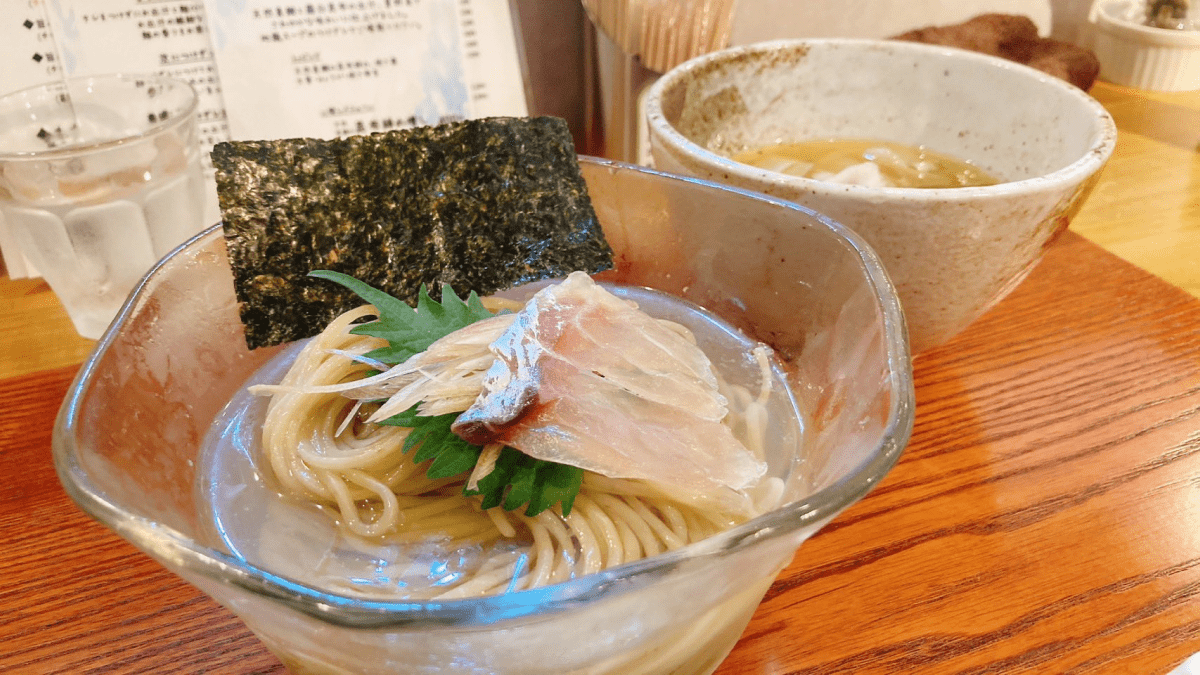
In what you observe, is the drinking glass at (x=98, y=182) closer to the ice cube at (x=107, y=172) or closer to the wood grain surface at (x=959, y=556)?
the ice cube at (x=107, y=172)

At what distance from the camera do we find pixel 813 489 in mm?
644

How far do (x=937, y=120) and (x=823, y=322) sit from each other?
0.67m

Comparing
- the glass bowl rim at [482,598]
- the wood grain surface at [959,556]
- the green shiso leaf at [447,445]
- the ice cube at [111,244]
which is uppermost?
the glass bowl rim at [482,598]

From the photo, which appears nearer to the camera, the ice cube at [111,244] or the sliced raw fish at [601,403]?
the sliced raw fish at [601,403]

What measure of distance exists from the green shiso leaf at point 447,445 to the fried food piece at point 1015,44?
1.70m

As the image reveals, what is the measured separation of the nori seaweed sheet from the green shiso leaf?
99 mm

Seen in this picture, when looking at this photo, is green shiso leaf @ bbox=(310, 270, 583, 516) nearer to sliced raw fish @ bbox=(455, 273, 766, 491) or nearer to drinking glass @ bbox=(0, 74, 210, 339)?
sliced raw fish @ bbox=(455, 273, 766, 491)

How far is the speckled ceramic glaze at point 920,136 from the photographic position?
883mm

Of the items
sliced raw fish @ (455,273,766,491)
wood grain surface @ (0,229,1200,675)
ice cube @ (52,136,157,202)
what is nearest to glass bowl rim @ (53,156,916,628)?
sliced raw fish @ (455,273,766,491)

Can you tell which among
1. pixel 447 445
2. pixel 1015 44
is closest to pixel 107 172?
pixel 447 445

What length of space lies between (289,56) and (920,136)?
1.17m

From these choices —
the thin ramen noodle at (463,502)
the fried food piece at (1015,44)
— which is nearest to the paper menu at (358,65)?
the thin ramen noodle at (463,502)

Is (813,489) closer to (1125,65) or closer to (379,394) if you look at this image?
(379,394)

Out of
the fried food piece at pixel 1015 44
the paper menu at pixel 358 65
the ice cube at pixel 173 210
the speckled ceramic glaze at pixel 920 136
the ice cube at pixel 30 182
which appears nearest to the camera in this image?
the speckled ceramic glaze at pixel 920 136
